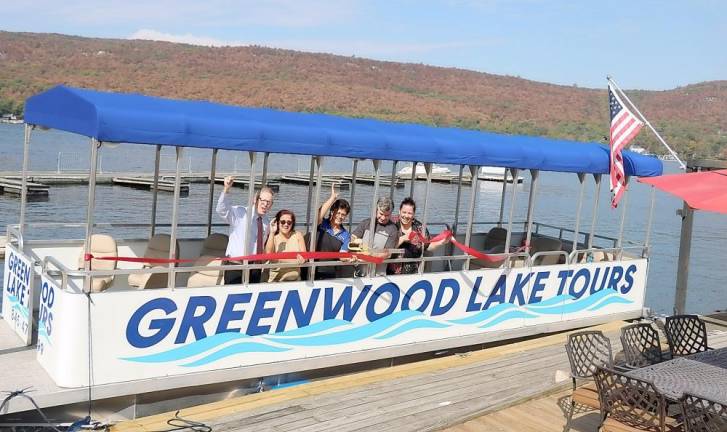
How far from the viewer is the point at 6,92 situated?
107 metres

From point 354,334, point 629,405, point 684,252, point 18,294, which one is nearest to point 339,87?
point 684,252

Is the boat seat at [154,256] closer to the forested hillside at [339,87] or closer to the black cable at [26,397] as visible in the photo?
the black cable at [26,397]

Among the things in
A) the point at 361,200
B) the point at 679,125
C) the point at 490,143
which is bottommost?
the point at 361,200

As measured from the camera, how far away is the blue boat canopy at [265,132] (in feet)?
21.0

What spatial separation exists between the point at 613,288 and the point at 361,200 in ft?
101

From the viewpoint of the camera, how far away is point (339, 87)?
135m

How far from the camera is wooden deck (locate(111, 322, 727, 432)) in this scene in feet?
21.2

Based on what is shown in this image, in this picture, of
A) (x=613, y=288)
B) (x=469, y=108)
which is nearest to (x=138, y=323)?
(x=613, y=288)

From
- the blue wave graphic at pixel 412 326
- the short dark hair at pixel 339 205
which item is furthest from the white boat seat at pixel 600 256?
the short dark hair at pixel 339 205

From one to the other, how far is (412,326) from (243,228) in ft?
7.46

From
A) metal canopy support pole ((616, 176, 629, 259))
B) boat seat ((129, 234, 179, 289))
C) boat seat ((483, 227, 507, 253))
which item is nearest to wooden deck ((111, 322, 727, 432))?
boat seat ((129, 234, 179, 289))

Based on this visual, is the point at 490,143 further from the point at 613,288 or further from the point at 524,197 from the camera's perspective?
the point at 524,197

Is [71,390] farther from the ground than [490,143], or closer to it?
closer to it

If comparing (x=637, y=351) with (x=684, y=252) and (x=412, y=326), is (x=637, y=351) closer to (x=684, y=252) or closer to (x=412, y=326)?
(x=412, y=326)
